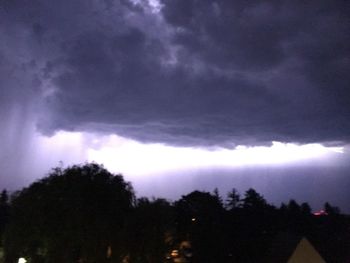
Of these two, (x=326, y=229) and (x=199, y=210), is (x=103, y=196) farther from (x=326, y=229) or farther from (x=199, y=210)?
(x=326, y=229)

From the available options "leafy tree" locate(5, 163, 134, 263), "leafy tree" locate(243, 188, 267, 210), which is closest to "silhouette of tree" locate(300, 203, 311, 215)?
"leafy tree" locate(243, 188, 267, 210)

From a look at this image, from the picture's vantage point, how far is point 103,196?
30516mm

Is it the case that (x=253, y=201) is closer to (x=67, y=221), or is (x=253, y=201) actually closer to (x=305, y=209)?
(x=305, y=209)

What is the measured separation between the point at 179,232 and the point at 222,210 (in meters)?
9.33

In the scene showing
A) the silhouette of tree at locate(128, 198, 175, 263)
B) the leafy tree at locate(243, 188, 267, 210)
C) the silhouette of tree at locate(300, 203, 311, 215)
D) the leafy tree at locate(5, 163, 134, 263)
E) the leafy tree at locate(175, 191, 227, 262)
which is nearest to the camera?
the leafy tree at locate(5, 163, 134, 263)

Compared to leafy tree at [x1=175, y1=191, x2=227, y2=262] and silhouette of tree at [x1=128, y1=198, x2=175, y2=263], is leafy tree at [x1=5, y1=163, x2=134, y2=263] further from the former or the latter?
leafy tree at [x1=175, y1=191, x2=227, y2=262]

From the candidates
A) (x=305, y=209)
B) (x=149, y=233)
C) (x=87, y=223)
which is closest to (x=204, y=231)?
(x=149, y=233)

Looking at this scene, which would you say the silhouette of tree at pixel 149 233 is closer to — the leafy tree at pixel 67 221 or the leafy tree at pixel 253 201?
the leafy tree at pixel 67 221

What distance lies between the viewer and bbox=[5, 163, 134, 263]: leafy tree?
28000 millimetres

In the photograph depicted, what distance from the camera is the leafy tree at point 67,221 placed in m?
28.0

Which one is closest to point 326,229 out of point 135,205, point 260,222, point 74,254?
point 260,222

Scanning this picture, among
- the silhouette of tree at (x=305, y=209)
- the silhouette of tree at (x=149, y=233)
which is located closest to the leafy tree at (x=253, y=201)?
the silhouette of tree at (x=305, y=209)

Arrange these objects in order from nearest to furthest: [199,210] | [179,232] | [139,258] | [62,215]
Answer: [62,215] → [139,258] → [179,232] → [199,210]

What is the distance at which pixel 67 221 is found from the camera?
27.9 m
